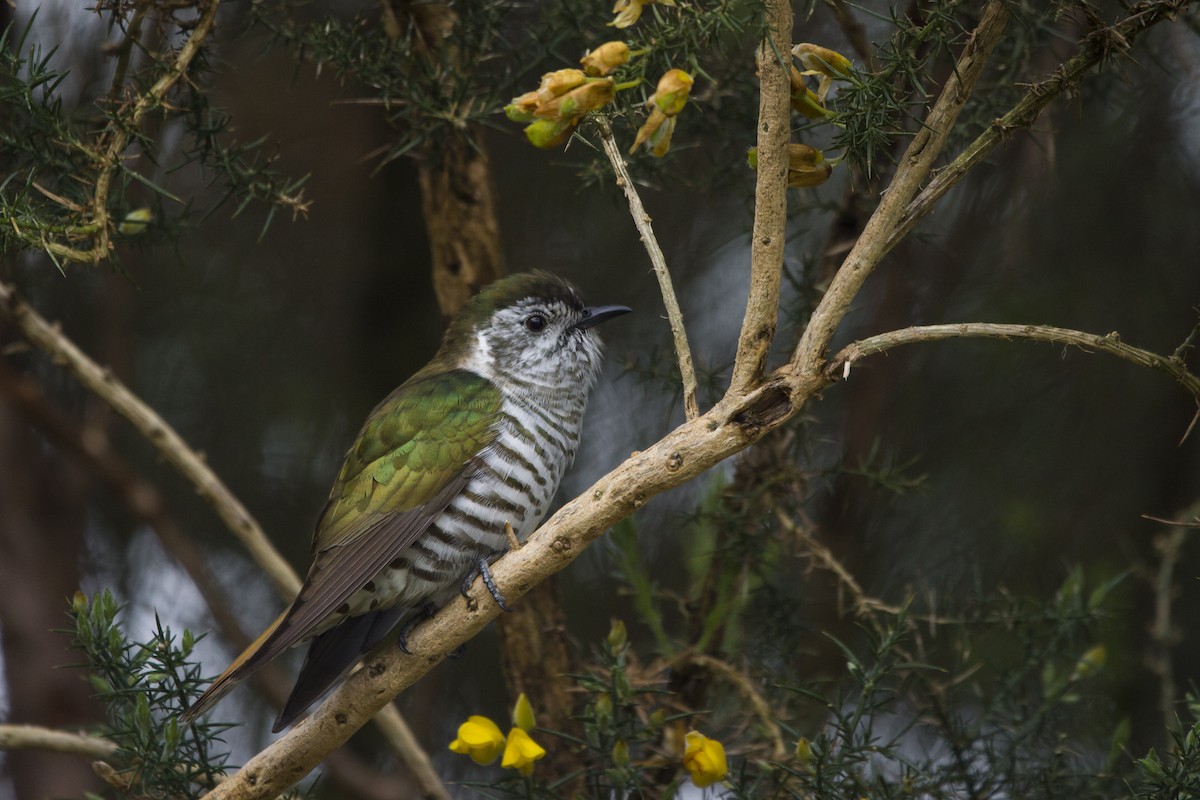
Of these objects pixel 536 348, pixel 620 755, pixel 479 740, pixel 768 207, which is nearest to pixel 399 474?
pixel 536 348

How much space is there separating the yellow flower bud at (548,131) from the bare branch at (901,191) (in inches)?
20.7

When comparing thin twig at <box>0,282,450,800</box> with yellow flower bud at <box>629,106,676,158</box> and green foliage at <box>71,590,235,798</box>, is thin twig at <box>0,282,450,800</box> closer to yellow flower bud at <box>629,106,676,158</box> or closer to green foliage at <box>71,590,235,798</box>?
green foliage at <box>71,590,235,798</box>

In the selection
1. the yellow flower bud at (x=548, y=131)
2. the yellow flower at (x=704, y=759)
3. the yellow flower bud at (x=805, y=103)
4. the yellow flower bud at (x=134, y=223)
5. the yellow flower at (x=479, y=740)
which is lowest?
the yellow flower at (x=704, y=759)

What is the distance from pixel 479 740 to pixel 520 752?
0.31ft

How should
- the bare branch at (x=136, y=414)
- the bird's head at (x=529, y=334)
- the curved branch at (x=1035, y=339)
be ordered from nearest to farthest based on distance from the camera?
the curved branch at (x=1035, y=339) < the bare branch at (x=136, y=414) < the bird's head at (x=529, y=334)

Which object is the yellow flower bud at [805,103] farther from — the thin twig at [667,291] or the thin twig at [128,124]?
the thin twig at [128,124]

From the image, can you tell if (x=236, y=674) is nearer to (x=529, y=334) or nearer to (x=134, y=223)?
(x=134, y=223)

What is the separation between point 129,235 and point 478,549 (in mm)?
1204

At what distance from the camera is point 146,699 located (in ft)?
8.63

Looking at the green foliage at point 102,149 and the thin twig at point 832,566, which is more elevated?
the green foliage at point 102,149

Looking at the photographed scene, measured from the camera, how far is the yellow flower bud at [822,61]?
209 cm

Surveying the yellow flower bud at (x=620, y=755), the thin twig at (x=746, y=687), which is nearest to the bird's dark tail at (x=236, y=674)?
the yellow flower bud at (x=620, y=755)

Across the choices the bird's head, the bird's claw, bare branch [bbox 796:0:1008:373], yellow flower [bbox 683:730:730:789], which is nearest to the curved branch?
bare branch [bbox 796:0:1008:373]

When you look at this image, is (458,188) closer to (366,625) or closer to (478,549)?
(478,549)
